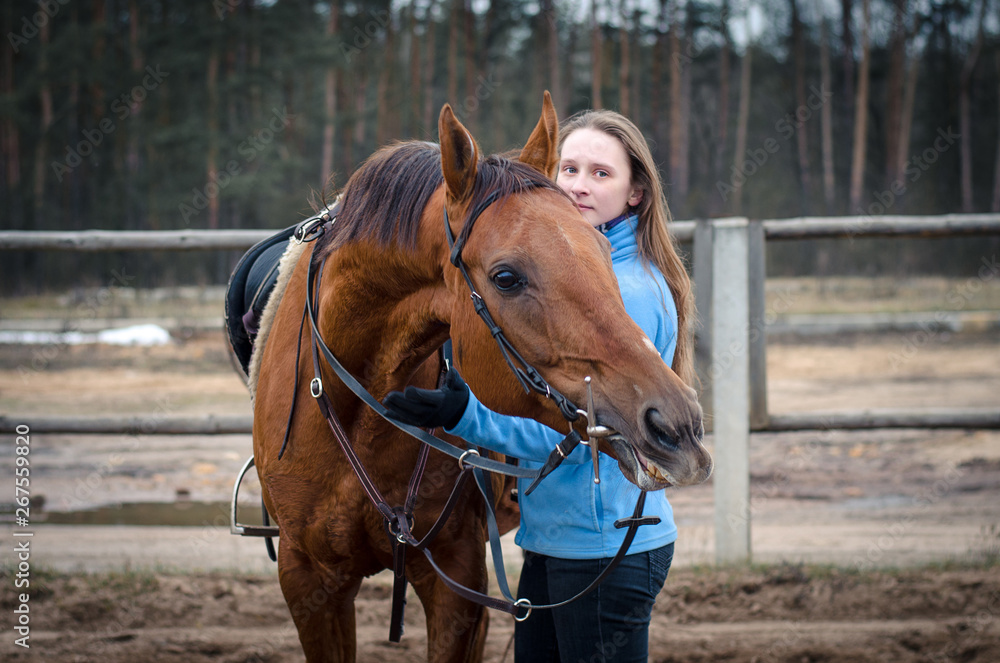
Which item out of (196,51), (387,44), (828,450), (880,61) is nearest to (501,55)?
(387,44)

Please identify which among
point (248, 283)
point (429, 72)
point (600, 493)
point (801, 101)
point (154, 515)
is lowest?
point (154, 515)

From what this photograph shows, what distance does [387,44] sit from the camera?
19953 millimetres

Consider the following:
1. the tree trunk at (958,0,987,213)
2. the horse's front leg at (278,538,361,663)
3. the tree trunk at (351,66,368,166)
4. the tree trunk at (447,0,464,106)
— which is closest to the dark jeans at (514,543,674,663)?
the horse's front leg at (278,538,361,663)

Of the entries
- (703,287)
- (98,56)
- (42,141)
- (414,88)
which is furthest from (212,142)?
(703,287)

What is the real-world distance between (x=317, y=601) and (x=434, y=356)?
0.76 m

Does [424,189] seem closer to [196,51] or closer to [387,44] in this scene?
[196,51]

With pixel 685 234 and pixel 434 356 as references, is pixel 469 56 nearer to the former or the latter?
pixel 685 234

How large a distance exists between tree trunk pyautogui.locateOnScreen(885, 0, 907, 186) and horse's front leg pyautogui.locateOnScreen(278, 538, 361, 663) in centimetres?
2032

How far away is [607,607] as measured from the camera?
174 cm

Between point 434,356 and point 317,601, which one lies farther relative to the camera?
point 317,601

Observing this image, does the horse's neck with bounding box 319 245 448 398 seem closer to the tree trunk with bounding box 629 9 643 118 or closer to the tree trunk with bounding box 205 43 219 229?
the tree trunk with bounding box 205 43 219 229

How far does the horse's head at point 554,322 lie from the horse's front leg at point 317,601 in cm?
87

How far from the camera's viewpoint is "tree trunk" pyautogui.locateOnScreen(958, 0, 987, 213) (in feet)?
63.4

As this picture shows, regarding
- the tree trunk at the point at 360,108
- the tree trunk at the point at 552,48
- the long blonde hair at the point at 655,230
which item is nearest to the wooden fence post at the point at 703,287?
the long blonde hair at the point at 655,230
